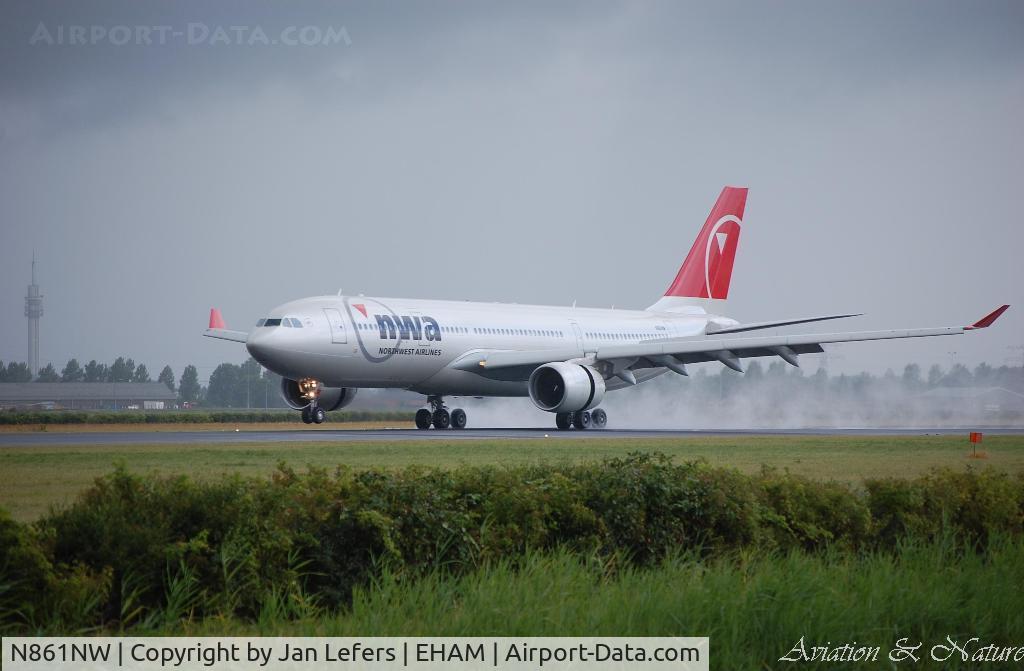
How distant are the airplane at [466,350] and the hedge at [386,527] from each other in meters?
23.4

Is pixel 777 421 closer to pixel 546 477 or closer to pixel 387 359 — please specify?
pixel 387 359

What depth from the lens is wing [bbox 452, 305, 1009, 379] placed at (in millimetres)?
37281

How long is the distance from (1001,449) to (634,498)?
19.6 m

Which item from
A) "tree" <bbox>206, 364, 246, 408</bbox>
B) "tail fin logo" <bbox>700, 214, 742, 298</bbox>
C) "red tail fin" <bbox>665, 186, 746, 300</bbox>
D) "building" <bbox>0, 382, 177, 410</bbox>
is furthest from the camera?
"tree" <bbox>206, 364, 246, 408</bbox>

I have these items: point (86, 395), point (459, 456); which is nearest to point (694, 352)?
point (459, 456)

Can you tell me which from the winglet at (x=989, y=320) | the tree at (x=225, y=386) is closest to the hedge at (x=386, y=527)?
the winglet at (x=989, y=320)

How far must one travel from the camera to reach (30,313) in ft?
479

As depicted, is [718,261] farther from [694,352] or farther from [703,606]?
[703,606]

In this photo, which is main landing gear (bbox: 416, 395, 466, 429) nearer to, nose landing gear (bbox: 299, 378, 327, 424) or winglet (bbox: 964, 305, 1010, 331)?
nose landing gear (bbox: 299, 378, 327, 424)

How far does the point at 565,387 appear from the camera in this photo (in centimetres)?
3572

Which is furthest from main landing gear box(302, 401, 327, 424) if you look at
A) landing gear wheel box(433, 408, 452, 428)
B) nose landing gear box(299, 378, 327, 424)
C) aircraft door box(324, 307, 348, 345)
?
landing gear wheel box(433, 408, 452, 428)

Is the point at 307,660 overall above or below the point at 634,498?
below

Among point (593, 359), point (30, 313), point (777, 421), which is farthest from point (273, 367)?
point (30, 313)

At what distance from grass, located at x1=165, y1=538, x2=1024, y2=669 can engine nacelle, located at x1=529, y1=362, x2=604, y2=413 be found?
26369mm
